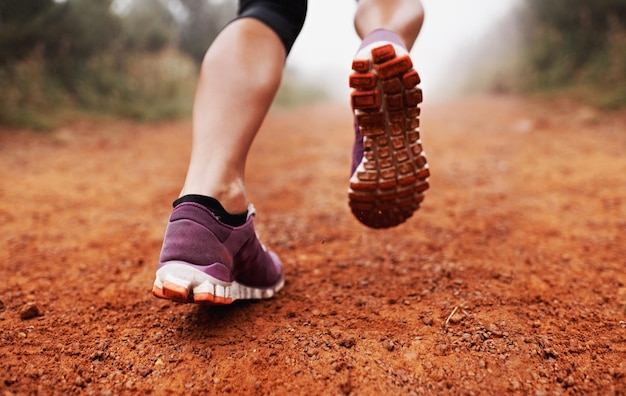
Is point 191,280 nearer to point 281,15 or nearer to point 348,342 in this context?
point 348,342

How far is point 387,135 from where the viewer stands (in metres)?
0.94

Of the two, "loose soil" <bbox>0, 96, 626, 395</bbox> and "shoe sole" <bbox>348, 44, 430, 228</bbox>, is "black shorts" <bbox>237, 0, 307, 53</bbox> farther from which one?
"loose soil" <bbox>0, 96, 626, 395</bbox>

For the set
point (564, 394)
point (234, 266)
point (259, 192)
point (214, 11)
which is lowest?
point (564, 394)

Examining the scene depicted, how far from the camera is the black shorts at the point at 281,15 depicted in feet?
3.28

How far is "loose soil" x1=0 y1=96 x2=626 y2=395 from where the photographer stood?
0.70 m

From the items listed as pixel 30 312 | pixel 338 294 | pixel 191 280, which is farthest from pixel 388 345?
pixel 30 312

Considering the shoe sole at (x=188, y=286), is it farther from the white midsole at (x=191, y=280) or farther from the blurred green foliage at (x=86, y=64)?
the blurred green foliage at (x=86, y=64)

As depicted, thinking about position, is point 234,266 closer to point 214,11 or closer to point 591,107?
point 591,107

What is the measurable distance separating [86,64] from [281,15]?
160 inches

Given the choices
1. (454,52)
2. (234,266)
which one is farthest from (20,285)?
(454,52)

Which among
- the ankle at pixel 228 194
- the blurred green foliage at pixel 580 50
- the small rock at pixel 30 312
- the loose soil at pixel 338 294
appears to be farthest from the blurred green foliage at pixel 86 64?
the blurred green foliage at pixel 580 50

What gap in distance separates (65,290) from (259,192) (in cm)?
109

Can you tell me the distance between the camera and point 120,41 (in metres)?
4.96

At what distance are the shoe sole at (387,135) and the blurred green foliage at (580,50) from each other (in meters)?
3.49
